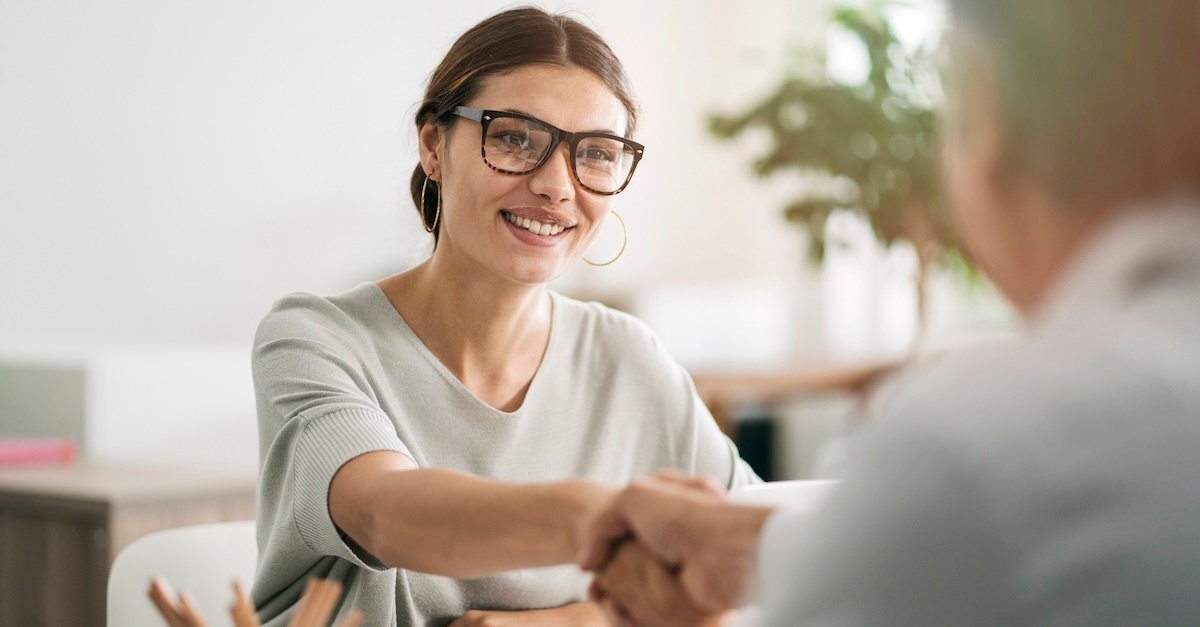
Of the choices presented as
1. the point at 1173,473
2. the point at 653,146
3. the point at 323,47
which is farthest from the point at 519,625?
the point at 653,146

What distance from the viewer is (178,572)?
1474 mm

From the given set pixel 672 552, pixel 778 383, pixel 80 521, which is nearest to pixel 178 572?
pixel 672 552

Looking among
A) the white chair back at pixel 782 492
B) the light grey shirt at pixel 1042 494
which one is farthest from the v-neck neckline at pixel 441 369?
the light grey shirt at pixel 1042 494

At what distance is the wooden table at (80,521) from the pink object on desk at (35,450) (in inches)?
3.7

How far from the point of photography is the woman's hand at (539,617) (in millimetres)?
1364

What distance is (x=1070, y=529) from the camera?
52 cm

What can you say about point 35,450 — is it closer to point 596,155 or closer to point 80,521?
point 80,521

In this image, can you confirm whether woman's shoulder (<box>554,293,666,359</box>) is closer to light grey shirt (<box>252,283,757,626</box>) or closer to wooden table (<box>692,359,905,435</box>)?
light grey shirt (<box>252,283,757,626</box>)

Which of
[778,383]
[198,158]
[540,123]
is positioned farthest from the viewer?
[778,383]

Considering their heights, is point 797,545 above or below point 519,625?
above

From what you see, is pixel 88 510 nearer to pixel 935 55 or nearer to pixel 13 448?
pixel 13 448

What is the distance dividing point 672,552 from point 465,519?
215 mm

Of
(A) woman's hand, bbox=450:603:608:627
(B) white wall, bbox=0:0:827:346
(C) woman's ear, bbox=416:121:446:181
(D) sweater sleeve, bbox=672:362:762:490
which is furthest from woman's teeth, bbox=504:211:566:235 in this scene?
(B) white wall, bbox=0:0:827:346

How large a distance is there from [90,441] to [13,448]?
23 cm
